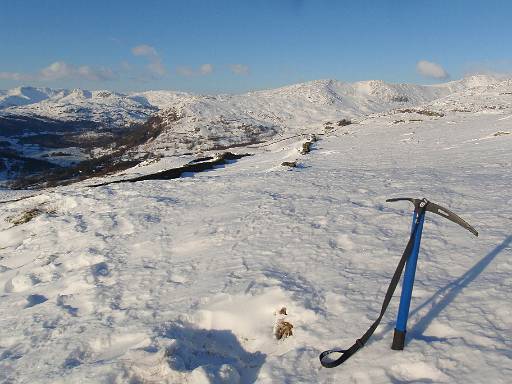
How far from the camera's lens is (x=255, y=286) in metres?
8.91

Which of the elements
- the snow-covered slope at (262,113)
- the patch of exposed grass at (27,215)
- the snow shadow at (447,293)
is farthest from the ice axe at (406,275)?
the snow-covered slope at (262,113)

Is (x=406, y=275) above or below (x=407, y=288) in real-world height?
above

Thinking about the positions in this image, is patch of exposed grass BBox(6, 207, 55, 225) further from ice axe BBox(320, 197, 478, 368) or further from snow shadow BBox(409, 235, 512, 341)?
snow shadow BBox(409, 235, 512, 341)

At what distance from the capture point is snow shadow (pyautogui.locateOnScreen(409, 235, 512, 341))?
6591 millimetres

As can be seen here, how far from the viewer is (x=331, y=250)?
10.3 metres

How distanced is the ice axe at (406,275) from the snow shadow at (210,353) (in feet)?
4.18

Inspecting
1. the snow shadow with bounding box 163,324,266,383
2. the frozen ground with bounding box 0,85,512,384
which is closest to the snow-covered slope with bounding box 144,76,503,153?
the frozen ground with bounding box 0,85,512,384

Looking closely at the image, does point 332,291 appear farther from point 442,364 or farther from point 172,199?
point 172,199

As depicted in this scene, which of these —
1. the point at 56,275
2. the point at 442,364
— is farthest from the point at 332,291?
the point at 56,275

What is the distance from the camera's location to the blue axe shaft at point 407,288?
547 centimetres

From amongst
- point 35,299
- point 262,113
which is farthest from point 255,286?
point 262,113

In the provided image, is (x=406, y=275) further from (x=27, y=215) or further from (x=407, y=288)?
(x=27, y=215)

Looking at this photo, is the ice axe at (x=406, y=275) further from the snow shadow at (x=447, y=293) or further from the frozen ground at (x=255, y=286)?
the snow shadow at (x=447, y=293)

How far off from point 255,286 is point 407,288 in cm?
395
